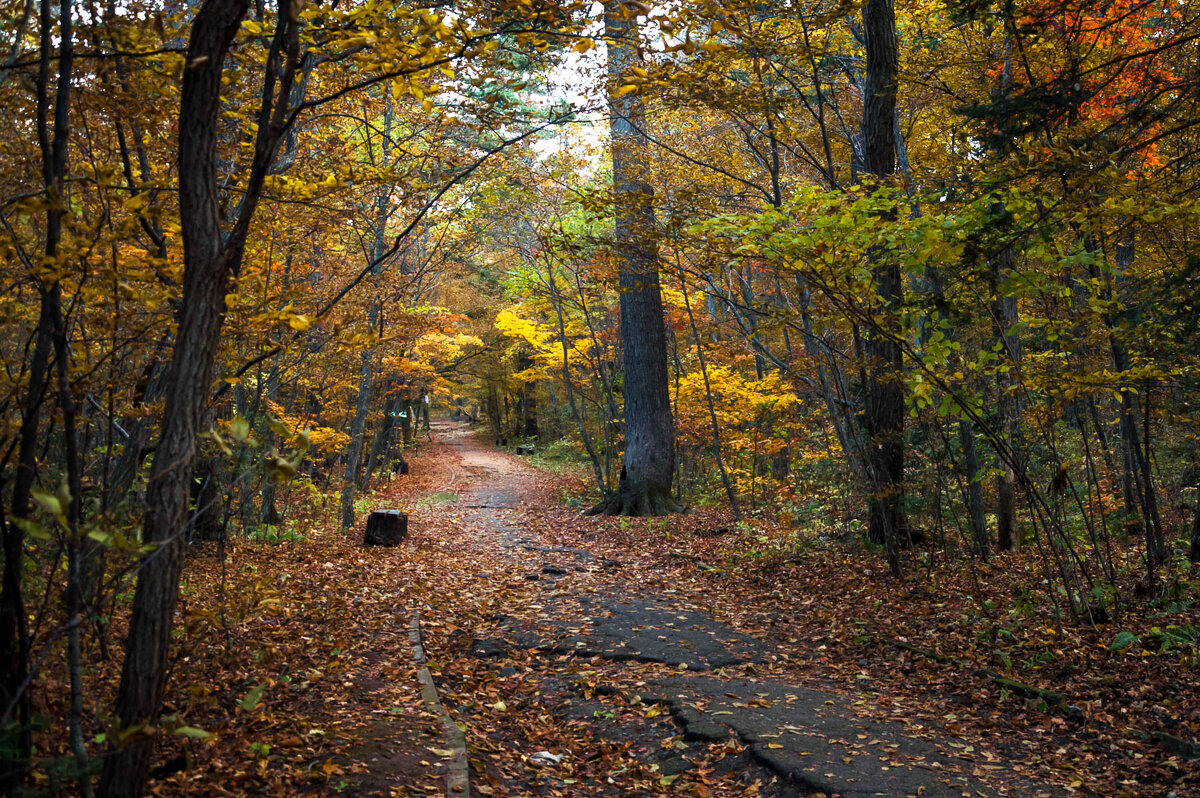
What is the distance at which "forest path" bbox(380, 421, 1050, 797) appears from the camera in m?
4.08

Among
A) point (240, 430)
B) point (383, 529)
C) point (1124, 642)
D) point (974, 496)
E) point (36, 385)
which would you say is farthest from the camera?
point (383, 529)

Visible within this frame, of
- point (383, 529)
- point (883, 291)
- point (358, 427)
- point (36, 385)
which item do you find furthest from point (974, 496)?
point (36, 385)

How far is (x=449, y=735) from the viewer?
4.27 metres

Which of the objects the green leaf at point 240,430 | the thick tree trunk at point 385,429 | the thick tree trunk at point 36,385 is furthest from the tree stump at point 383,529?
the green leaf at point 240,430

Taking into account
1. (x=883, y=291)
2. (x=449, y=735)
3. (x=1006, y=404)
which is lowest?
(x=449, y=735)

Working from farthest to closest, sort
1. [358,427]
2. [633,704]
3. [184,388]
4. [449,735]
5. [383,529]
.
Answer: [358,427] < [383,529] < [633,704] < [449,735] < [184,388]

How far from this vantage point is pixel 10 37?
3801mm

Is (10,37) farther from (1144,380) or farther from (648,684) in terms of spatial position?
(1144,380)

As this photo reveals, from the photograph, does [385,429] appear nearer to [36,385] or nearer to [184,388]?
[36,385]

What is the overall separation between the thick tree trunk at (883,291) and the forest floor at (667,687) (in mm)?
828

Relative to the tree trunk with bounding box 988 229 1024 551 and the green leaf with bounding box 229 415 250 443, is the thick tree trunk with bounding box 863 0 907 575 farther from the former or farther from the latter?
the green leaf with bounding box 229 415 250 443

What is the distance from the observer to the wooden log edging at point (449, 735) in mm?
3662

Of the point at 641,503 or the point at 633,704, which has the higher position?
the point at 641,503

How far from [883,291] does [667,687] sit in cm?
463
